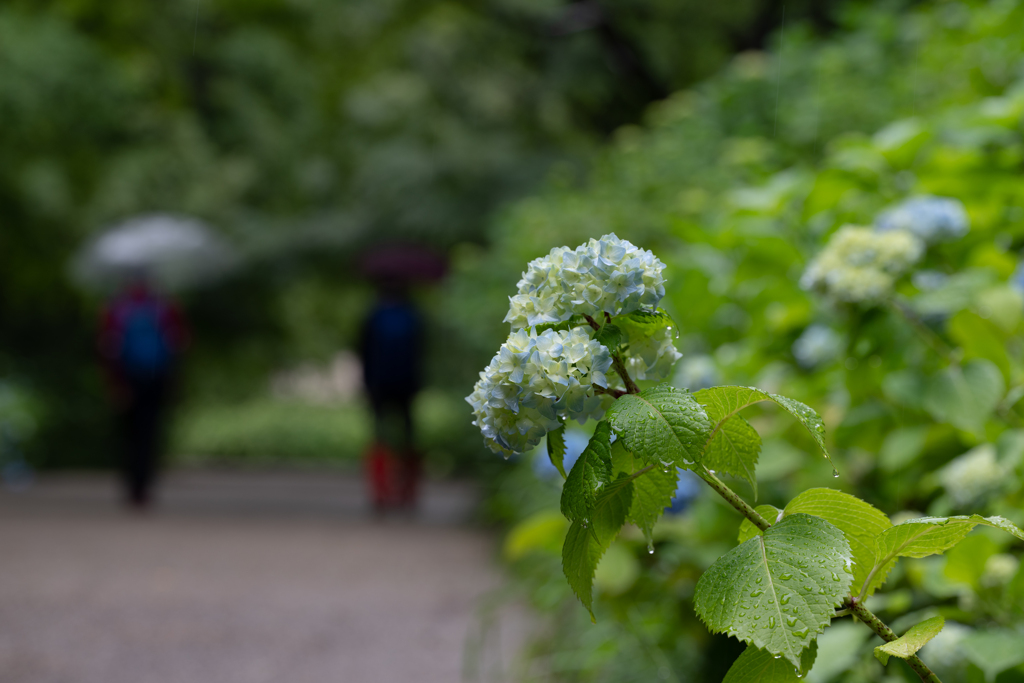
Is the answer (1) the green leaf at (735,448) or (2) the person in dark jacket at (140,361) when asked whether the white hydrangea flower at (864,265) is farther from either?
(2) the person in dark jacket at (140,361)

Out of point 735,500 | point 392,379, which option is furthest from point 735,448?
point 392,379

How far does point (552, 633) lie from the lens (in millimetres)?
3287

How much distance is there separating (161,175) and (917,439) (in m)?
13.1

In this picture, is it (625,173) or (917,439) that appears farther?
(625,173)

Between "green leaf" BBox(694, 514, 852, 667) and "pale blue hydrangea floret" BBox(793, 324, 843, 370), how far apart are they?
1.67 metres

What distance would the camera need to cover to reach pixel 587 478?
0.90m

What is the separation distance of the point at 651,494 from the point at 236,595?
4306 mm

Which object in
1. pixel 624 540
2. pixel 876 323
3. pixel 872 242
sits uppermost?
pixel 872 242

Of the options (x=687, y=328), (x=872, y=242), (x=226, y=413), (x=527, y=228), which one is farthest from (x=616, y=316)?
(x=226, y=413)

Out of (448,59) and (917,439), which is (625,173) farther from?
(448,59)

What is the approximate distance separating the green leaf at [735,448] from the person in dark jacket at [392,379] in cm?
729

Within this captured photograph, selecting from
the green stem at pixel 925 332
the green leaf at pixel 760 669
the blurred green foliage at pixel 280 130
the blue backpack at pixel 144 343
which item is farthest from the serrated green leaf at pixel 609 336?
the blurred green foliage at pixel 280 130

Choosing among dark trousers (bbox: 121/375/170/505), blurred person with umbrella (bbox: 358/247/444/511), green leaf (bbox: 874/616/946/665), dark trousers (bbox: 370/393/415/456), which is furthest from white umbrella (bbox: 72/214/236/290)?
green leaf (bbox: 874/616/946/665)

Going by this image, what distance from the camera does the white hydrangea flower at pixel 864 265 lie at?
1991 millimetres
